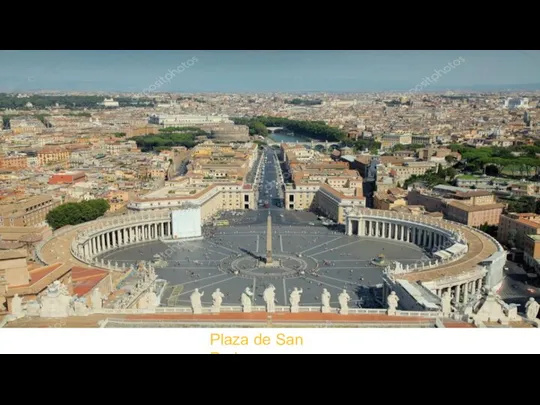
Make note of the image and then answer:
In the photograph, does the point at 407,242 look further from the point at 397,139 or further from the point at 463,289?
the point at 397,139

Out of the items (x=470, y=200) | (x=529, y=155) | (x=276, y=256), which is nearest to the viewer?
(x=276, y=256)

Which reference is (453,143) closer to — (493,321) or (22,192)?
(22,192)

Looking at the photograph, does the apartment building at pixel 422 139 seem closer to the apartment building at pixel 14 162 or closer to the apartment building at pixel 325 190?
the apartment building at pixel 325 190

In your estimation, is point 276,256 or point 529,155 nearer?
point 276,256

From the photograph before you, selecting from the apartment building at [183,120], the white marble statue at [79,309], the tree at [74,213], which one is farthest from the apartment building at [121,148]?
the white marble statue at [79,309]

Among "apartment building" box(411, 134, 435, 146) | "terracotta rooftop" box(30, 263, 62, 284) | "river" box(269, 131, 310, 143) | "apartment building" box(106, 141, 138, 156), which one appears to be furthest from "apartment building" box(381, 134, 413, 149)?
"terracotta rooftop" box(30, 263, 62, 284)
